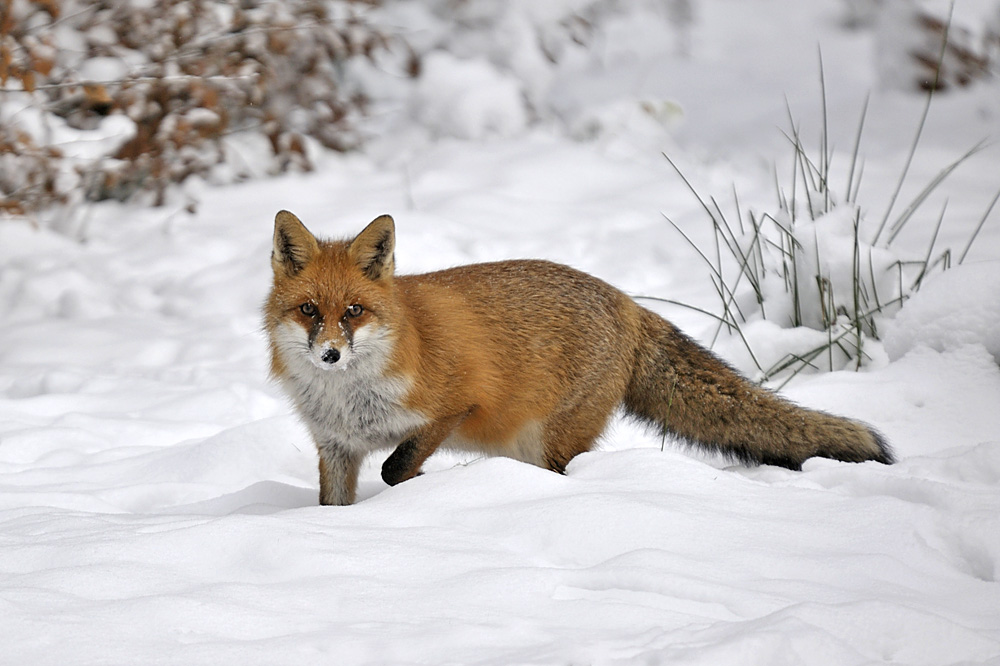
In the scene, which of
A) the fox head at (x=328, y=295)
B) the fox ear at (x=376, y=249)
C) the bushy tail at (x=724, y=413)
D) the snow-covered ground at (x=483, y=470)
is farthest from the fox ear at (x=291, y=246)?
the bushy tail at (x=724, y=413)

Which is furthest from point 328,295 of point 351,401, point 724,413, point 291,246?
point 724,413

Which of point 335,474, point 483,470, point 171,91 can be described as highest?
point 483,470

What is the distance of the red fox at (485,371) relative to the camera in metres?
3.31

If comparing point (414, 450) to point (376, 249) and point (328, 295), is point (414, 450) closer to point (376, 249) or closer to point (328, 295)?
point (328, 295)

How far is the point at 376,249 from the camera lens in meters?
3.41

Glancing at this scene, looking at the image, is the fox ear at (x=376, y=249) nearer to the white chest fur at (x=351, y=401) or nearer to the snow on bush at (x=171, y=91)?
the white chest fur at (x=351, y=401)

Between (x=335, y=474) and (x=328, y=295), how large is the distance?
0.67 m

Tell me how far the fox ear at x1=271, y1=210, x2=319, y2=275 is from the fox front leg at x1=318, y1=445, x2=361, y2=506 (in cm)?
66

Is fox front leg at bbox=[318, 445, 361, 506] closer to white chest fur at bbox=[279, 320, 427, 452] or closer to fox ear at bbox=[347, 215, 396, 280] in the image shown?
white chest fur at bbox=[279, 320, 427, 452]

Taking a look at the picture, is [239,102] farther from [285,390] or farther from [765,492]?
[765,492]

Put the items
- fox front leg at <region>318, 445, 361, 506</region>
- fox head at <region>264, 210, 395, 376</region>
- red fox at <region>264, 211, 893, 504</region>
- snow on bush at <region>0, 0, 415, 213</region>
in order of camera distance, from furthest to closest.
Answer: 1. snow on bush at <region>0, 0, 415, 213</region>
2. fox front leg at <region>318, 445, 361, 506</region>
3. red fox at <region>264, 211, 893, 504</region>
4. fox head at <region>264, 210, 395, 376</region>

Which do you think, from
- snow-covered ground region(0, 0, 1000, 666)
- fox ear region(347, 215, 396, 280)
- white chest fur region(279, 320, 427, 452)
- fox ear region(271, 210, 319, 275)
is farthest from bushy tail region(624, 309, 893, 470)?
fox ear region(271, 210, 319, 275)

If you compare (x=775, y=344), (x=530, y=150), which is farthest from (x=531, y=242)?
(x=775, y=344)

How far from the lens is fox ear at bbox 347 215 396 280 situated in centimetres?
336
